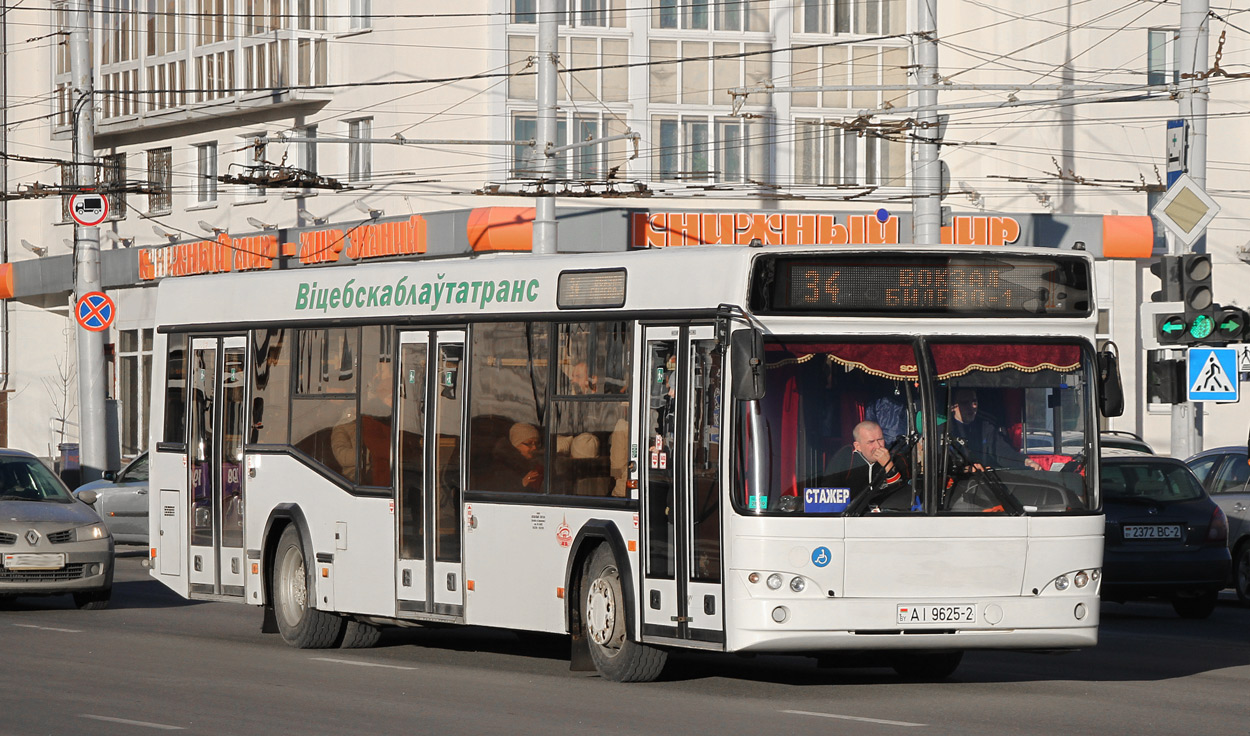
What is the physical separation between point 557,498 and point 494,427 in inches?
32.2

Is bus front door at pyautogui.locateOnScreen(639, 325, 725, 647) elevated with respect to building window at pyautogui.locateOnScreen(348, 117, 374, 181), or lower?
lower

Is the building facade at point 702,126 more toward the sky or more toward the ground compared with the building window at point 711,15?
more toward the ground

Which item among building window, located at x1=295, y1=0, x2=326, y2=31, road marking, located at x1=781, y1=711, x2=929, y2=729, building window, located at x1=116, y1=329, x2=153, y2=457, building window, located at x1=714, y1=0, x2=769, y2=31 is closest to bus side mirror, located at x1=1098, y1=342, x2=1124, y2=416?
road marking, located at x1=781, y1=711, x2=929, y2=729

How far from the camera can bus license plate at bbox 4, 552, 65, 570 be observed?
18.8 meters

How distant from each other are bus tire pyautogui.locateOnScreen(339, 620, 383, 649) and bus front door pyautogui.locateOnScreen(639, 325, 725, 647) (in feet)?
13.5

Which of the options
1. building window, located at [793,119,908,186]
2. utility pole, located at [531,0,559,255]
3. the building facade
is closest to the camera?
utility pole, located at [531,0,559,255]

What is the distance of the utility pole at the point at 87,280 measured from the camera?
32656 millimetres

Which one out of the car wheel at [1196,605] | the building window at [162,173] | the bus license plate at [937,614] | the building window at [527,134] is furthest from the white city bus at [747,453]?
the building window at [162,173]

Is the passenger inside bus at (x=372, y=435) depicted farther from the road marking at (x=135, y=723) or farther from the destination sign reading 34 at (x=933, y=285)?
the destination sign reading 34 at (x=933, y=285)

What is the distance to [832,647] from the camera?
11.6 m

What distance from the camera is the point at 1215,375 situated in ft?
71.6

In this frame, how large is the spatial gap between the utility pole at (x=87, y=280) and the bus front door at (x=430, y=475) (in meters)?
18.8

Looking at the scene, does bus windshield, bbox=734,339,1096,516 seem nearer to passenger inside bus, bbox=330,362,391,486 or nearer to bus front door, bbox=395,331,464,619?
bus front door, bbox=395,331,464,619

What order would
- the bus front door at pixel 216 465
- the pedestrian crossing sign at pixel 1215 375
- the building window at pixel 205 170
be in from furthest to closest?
the building window at pixel 205 170, the pedestrian crossing sign at pixel 1215 375, the bus front door at pixel 216 465
